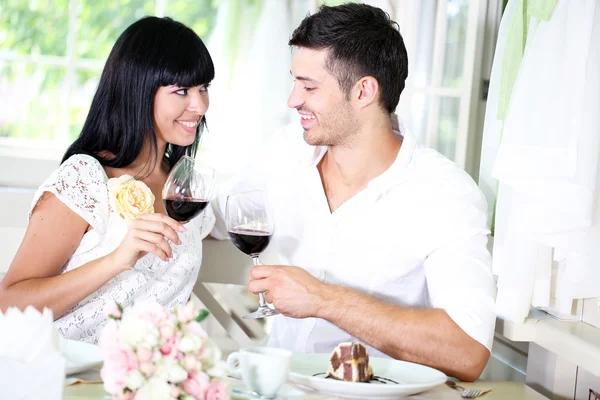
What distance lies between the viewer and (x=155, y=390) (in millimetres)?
901

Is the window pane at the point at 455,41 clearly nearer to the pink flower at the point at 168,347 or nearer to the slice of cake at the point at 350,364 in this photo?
the slice of cake at the point at 350,364

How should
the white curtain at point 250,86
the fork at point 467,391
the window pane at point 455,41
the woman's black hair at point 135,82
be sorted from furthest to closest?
the white curtain at point 250,86, the window pane at point 455,41, the woman's black hair at point 135,82, the fork at point 467,391

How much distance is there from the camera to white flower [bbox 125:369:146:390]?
2.95 feet

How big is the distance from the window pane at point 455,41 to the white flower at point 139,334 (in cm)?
240

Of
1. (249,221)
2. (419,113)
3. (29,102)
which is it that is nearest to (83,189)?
(249,221)

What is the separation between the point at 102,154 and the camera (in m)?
1.98

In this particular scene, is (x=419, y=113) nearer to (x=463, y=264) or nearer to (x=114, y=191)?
(x=463, y=264)

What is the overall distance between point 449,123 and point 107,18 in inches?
162

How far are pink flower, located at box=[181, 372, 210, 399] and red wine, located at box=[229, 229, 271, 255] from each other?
71 centimetres

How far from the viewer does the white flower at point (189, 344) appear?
0.91m

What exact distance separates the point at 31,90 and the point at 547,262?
5.33 m

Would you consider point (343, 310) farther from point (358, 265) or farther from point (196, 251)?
point (196, 251)

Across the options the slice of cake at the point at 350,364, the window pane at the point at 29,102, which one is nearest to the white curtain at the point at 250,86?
the window pane at the point at 29,102

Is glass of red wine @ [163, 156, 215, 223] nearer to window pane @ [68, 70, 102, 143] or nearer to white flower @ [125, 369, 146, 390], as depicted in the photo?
white flower @ [125, 369, 146, 390]
